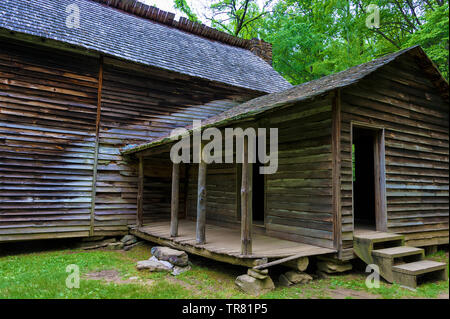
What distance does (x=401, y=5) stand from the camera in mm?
16141

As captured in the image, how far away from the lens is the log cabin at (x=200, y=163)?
5633mm

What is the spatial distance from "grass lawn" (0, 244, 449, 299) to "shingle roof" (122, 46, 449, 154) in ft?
9.10

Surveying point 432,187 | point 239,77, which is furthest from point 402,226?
point 239,77

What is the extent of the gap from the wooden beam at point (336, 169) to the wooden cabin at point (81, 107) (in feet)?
17.0

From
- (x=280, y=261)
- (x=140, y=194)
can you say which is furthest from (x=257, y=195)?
(x=280, y=261)

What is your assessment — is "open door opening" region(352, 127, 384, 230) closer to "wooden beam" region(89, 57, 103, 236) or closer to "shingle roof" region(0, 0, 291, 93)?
"shingle roof" region(0, 0, 291, 93)

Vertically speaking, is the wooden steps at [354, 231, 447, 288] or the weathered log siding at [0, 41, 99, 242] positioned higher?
the weathered log siding at [0, 41, 99, 242]

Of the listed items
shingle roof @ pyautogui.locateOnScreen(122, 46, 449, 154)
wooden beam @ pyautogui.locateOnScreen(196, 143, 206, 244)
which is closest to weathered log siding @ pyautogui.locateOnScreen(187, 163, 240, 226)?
shingle roof @ pyautogui.locateOnScreen(122, 46, 449, 154)

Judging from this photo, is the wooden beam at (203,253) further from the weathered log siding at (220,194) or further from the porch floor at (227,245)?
the weathered log siding at (220,194)

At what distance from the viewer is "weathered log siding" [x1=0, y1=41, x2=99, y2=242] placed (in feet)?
23.7

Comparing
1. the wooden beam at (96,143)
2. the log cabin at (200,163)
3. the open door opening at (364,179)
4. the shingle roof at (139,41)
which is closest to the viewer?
the log cabin at (200,163)

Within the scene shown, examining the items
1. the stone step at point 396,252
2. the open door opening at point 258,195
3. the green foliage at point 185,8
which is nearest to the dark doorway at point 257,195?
the open door opening at point 258,195

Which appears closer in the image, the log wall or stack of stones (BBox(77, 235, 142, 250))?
the log wall
